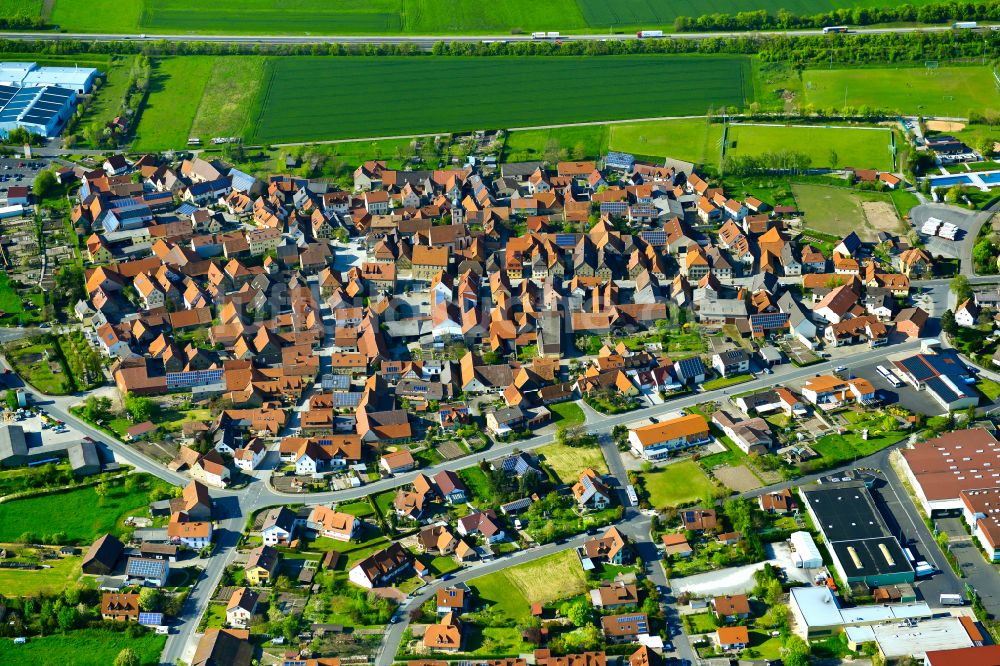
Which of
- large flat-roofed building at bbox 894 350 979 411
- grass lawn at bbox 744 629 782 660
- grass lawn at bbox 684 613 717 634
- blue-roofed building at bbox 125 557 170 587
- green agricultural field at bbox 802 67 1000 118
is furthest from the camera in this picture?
green agricultural field at bbox 802 67 1000 118

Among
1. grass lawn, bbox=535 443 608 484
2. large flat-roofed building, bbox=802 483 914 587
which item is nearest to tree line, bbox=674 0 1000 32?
grass lawn, bbox=535 443 608 484

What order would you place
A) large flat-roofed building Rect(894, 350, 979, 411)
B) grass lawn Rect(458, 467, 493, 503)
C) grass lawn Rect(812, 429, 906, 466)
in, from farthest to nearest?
large flat-roofed building Rect(894, 350, 979, 411) → grass lawn Rect(812, 429, 906, 466) → grass lawn Rect(458, 467, 493, 503)

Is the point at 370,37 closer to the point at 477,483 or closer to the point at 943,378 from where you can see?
the point at 477,483

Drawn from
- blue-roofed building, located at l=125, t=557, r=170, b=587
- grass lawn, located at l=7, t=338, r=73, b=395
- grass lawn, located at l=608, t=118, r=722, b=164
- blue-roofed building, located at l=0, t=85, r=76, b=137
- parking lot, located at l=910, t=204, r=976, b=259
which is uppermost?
blue-roofed building, located at l=0, t=85, r=76, b=137

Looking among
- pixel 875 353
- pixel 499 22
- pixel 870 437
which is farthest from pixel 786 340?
pixel 499 22

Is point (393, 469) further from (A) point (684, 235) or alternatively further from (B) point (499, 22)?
(B) point (499, 22)

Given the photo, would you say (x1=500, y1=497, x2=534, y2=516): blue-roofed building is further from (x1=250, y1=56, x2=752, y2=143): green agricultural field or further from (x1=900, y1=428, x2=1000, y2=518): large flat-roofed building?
(x1=250, y1=56, x2=752, y2=143): green agricultural field
